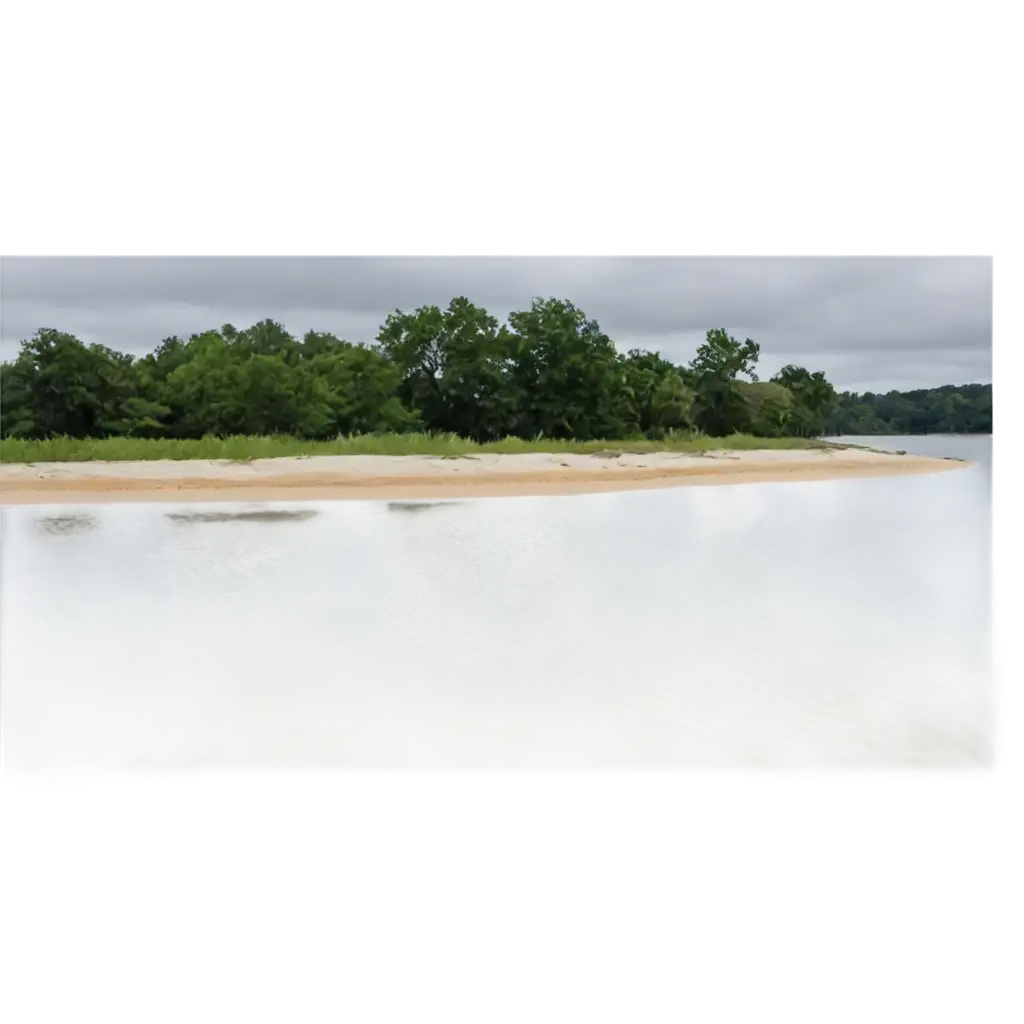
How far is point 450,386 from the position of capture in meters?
3.46

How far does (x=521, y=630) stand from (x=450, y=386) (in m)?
1.60

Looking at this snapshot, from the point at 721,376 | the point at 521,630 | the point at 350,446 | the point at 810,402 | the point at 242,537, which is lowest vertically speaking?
the point at 521,630

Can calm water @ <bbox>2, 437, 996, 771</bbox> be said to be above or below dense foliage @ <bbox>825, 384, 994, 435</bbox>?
below

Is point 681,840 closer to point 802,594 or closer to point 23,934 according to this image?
point 23,934

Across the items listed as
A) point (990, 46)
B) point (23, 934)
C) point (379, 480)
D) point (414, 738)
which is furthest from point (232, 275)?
point (990, 46)

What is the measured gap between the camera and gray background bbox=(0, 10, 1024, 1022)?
1.73 m

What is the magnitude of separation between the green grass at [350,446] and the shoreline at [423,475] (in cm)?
3

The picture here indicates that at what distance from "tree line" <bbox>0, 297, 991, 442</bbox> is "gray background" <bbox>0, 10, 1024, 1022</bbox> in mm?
843

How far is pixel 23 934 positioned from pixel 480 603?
333cm

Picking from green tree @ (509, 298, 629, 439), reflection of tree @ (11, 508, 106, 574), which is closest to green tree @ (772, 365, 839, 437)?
green tree @ (509, 298, 629, 439)

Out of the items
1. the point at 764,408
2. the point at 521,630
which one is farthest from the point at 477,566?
the point at 764,408

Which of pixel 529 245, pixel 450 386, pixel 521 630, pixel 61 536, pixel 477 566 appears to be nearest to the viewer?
pixel 529 245

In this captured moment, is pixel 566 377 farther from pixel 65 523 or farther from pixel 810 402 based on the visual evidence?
pixel 65 523

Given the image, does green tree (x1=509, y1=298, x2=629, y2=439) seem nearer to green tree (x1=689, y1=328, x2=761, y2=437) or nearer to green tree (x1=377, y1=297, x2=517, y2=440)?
green tree (x1=377, y1=297, x2=517, y2=440)
